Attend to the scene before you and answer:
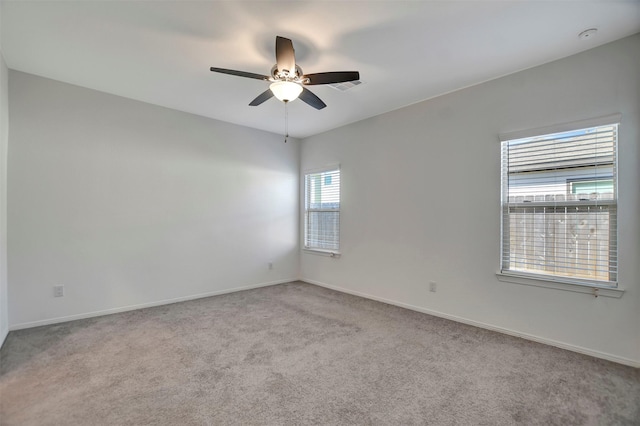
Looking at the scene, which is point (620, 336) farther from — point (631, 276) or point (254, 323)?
point (254, 323)

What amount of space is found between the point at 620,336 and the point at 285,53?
3.58 m

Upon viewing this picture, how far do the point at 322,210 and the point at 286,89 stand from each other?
298 centimetres

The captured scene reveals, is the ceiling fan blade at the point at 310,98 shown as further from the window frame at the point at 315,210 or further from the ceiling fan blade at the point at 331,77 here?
the window frame at the point at 315,210

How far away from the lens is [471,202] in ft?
10.9

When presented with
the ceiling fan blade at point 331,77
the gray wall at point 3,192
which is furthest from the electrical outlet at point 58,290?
the ceiling fan blade at point 331,77

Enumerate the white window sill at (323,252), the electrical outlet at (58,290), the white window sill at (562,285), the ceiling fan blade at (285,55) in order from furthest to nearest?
the white window sill at (323,252)
the electrical outlet at (58,290)
the white window sill at (562,285)
the ceiling fan blade at (285,55)

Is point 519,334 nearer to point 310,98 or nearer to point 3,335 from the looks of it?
point 310,98

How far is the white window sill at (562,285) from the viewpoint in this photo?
2468mm

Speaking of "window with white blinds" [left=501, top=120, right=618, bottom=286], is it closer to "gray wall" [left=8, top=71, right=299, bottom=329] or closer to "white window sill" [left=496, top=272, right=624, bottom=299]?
"white window sill" [left=496, top=272, right=624, bottom=299]

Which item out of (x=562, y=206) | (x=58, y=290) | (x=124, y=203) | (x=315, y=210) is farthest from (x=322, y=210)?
(x=58, y=290)

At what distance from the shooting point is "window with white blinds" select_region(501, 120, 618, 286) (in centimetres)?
254

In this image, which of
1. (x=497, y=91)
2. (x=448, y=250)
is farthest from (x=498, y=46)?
(x=448, y=250)

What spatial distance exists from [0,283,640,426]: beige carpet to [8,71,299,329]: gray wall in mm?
541

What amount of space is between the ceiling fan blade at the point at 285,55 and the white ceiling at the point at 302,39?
245 mm
